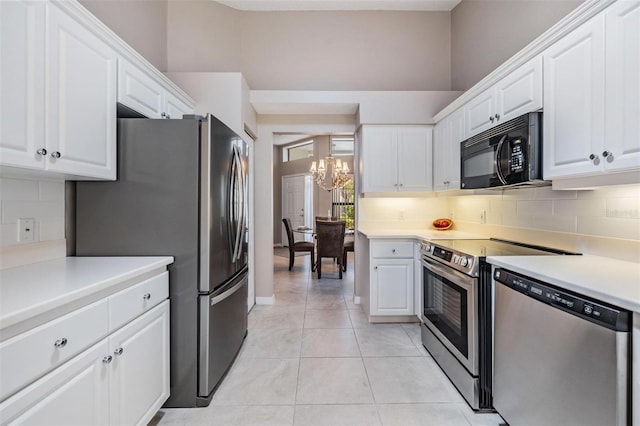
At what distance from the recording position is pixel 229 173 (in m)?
2.09

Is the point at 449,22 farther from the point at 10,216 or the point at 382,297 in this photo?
the point at 10,216

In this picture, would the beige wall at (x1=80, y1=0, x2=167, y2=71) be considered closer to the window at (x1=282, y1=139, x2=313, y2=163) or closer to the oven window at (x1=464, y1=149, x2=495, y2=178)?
the oven window at (x1=464, y1=149, x2=495, y2=178)

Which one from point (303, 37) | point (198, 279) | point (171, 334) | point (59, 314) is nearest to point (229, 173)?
point (198, 279)

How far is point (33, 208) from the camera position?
1.59 metres

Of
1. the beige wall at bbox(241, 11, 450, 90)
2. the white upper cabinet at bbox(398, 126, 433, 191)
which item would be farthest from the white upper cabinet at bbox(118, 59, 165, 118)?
the white upper cabinet at bbox(398, 126, 433, 191)

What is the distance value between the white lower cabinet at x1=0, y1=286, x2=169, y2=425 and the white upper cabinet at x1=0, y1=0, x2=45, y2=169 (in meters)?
0.71

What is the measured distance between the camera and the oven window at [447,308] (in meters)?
1.92

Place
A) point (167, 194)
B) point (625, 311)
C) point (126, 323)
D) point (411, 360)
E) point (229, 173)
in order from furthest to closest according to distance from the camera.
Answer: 1. point (411, 360)
2. point (229, 173)
3. point (167, 194)
4. point (126, 323)
5. point (625, 311)

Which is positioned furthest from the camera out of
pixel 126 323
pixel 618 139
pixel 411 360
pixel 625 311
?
pixel 411 360

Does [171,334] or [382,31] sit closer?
[171,334]

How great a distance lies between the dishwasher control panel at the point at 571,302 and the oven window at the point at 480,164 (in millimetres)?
873

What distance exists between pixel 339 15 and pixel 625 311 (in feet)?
12.5

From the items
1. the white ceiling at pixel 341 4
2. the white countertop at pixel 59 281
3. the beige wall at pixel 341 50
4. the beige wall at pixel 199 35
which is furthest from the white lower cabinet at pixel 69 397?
the white ceiling at pixel 341 4

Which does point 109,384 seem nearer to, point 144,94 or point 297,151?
point 144,94
